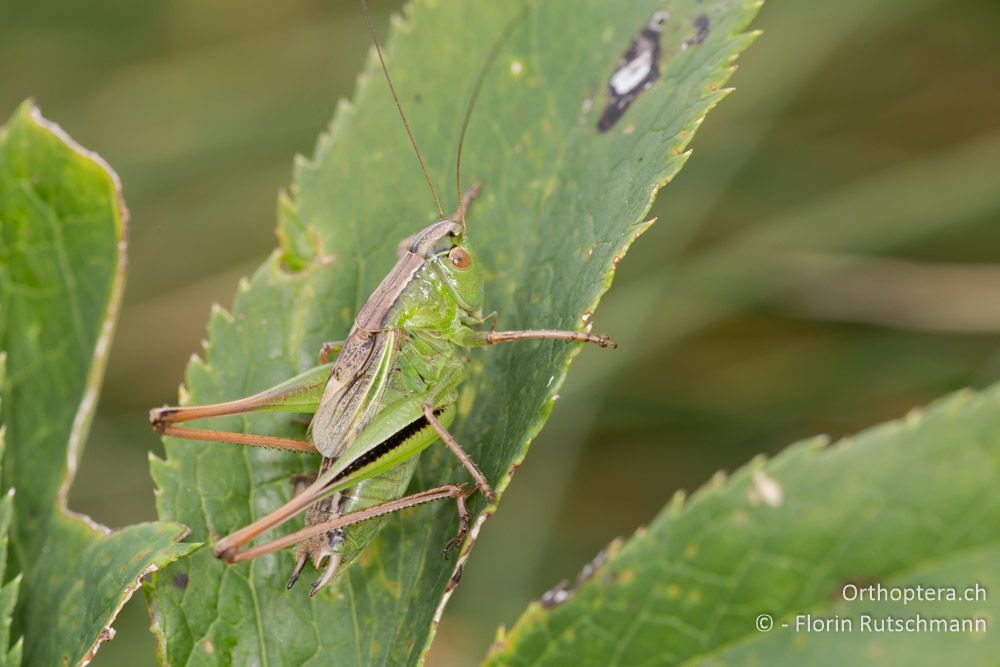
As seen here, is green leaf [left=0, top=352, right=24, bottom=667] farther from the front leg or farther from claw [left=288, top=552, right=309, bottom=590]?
the front leg

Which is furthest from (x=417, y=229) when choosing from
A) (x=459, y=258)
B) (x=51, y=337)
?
(x=51, y=337)

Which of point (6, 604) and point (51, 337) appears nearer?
point (6, 604)

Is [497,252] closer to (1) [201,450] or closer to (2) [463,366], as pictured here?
(2) [463,366]

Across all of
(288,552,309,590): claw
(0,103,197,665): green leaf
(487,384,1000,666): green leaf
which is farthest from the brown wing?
(487,384,1000,666): green leaf

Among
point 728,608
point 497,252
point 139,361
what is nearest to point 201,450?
point 497,252

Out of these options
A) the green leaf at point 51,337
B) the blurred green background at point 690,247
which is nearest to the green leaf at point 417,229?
the green leaf at point 51,337

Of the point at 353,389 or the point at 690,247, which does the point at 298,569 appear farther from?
the point at 690,247

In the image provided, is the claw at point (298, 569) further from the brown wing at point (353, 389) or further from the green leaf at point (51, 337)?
the green leaf at point (51, 337)
